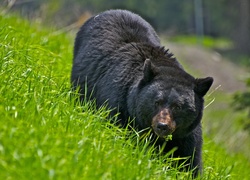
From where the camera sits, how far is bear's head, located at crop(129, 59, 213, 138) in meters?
6.16

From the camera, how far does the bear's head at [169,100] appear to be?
20.2 feet

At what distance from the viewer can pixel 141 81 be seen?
21.2 ft

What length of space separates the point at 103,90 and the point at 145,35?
0.88m

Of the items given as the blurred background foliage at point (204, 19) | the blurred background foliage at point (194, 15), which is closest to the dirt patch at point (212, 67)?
the blurred background foliage at point (204, 19)

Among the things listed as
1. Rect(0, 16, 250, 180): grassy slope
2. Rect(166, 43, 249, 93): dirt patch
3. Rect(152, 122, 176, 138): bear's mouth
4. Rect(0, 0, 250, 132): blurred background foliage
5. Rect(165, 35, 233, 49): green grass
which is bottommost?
Rect(165, 35, 233, 49): green grass

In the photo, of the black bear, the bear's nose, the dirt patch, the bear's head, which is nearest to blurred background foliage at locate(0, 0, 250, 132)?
the dirt patch

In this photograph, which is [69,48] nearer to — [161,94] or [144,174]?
[161,94]

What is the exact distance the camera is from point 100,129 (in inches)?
219

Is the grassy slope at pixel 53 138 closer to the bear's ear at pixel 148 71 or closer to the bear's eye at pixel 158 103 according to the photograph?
the bear's eye at pixel 158 103

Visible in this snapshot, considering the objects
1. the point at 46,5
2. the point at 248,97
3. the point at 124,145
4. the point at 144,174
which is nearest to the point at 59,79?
the point at 124,145

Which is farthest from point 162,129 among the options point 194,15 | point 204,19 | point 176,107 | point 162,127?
point 204,19

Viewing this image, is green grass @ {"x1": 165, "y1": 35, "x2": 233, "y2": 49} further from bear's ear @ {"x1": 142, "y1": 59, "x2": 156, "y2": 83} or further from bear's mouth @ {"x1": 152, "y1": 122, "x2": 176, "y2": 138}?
bear's mouth @ {"x1": 152, "y1": 122, "x2": 176, "y2": 138}

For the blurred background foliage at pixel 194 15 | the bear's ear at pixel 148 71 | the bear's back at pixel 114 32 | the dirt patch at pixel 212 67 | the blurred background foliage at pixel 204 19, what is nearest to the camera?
the bear's ear at pixel 148 71

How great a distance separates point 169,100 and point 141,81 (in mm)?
412
